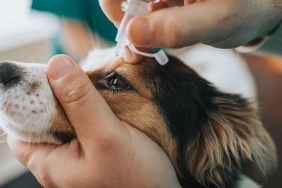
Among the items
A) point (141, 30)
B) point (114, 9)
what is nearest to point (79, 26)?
point (114, 9)

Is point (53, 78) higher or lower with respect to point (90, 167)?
higher

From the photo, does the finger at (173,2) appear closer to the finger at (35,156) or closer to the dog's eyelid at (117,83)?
the dog's eyelid at (117,83)

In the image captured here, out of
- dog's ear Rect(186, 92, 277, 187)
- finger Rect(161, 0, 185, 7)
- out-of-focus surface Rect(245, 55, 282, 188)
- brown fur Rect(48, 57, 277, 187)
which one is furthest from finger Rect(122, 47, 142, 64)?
out-of-focus surface Rect(245, 55, 282, 188)

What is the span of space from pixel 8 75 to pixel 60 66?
164 mm

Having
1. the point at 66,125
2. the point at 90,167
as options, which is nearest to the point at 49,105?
the point at 66,125

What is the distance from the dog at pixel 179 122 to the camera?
1.01 meters

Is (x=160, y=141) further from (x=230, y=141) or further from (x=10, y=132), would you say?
(x=10, y=132)

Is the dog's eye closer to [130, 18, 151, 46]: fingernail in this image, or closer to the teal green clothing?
[130, 18, 151, 46]: fingernail

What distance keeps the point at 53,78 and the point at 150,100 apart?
301mm

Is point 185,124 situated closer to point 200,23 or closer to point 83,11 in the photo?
point 200,23

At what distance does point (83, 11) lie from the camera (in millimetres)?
1700

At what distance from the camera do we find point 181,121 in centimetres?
112

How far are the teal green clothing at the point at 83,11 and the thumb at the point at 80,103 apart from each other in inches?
29.8

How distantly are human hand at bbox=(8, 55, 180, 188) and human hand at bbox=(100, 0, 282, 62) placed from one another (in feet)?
0.75
